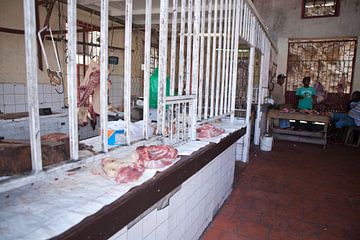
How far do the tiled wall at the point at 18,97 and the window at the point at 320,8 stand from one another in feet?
32.4

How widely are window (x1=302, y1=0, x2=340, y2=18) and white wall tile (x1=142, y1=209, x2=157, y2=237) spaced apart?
35.9 ft

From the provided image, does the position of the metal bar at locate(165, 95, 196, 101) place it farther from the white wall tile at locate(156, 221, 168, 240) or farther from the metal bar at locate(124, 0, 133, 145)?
the white wall tile at locate(156, 221, 168, 240)

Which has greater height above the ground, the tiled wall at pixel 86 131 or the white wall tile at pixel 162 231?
the tiled wall at pixel 86 131

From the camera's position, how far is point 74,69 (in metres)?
1.28

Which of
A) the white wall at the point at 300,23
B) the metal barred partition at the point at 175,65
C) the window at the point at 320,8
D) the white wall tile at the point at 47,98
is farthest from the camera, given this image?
the window at the point at 320,8

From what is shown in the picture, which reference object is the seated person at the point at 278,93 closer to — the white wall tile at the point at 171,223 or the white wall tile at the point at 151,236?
the white wall tile at the point at 171,223

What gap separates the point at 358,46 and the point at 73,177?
11092 millimetres

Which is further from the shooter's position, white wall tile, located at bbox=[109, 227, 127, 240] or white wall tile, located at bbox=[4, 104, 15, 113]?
white wall tile, located at bbox=[4, 104, 15, 113]

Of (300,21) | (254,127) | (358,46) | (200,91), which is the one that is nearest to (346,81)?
(358,46)

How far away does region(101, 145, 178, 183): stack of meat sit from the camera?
1562mm

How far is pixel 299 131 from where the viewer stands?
7.86 metres

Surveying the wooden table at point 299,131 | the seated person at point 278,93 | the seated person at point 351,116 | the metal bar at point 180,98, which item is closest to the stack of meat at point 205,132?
the metal bar at point 180,98

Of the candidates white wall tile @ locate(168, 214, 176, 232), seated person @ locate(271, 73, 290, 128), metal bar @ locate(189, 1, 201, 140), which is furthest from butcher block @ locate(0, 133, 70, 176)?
seated person @ locate(271, 73, 290, 128)

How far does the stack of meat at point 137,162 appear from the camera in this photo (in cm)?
156
